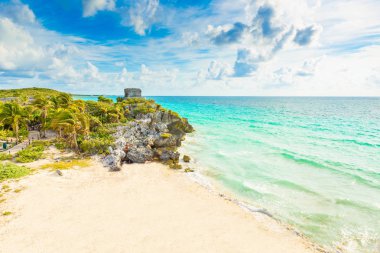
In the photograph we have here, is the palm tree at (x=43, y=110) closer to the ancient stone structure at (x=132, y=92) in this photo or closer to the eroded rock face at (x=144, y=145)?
the eroded rock face at (x=144, y=145)

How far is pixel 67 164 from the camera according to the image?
25.4m

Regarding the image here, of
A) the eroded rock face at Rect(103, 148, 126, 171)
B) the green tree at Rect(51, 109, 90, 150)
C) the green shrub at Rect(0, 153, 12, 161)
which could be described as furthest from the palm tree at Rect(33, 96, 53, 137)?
the eroded rock face at Rect(103, 148, 126, 171)

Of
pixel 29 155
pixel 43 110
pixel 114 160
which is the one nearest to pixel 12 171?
pixel 29 155

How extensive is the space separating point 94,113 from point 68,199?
113ft

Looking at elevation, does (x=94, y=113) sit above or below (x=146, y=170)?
above

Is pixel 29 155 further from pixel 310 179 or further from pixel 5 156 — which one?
pixel 310 179

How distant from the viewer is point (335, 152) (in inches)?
1421

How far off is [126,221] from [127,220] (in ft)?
0.48

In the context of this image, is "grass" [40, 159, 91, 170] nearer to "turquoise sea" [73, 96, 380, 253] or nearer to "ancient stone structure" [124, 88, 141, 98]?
"turquoise sea" [73, 96, 380, 253]

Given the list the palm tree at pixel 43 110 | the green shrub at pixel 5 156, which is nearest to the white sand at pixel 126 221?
the green shrub at pixel 5 156

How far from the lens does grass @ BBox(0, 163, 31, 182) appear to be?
21130 mm

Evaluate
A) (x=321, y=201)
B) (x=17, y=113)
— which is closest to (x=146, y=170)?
(x=321, y=201)

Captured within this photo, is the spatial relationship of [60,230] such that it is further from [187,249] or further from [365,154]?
[365,154]

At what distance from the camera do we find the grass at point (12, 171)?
21.1 m
